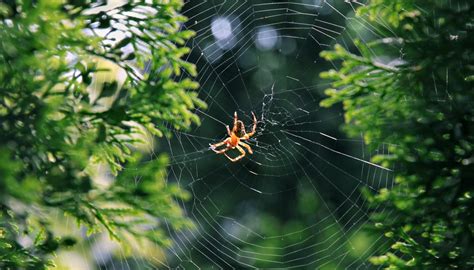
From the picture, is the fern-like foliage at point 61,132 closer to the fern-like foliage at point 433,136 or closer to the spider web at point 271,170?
the fern-like foliage at point 433,136

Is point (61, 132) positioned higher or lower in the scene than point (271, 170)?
higher

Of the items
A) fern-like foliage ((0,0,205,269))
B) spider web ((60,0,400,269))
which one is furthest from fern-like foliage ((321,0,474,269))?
spider web ((60,0,400,269))

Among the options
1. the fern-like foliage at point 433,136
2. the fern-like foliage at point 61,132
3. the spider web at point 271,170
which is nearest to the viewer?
the fern-like foliage at point 61,132

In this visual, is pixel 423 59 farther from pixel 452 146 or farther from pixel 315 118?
pixel 315 118

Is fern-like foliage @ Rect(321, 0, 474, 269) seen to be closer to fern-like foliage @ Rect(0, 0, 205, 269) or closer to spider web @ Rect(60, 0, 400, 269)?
fern-like foliage @ Rect(0, 0, 205, 269)

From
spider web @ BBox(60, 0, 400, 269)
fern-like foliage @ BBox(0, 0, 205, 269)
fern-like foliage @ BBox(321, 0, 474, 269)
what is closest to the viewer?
fern-like foliage @ BBox(0, 0, 205, 269)

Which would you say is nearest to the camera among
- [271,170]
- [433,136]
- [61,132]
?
[61,132]

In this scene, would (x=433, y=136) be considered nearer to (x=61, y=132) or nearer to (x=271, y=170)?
(x=61, y=132)

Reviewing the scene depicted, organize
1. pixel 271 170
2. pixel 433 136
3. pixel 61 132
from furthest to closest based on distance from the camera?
1. pixel 271 170
2. pixel 433 136
3. pixel 61 132

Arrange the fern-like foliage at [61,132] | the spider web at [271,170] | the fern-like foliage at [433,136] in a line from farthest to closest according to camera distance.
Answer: the spider web at [271,170] < the fern-like foliage at [433,136] < the fern-like foliage at [61,132]

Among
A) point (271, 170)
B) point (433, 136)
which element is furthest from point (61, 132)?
point (271, 170)

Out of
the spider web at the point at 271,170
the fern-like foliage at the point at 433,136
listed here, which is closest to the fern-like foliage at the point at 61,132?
the fern-like foliage at the point at 433,136

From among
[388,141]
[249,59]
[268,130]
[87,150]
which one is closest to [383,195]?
[388,141]
